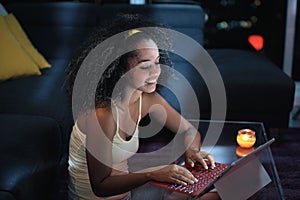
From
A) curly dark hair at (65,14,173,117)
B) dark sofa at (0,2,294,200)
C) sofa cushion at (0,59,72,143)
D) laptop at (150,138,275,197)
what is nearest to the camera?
laptop at (150,138,275,197)

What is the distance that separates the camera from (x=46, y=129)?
1.99 meters

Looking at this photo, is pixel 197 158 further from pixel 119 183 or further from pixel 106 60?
pixel 106 60

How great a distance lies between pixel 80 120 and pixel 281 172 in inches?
52.0

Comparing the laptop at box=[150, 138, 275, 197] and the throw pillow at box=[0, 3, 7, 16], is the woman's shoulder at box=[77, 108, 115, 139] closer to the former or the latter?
the laptop at box=[150, 138, 275, 197]

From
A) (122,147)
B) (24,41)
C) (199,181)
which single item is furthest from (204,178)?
(24,41)

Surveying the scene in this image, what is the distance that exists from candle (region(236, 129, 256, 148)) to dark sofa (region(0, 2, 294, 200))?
51 cm

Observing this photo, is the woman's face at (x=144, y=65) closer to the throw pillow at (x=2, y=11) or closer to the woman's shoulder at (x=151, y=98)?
the woman's shoulder at (x=151, y=98)

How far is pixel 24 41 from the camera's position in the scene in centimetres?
293

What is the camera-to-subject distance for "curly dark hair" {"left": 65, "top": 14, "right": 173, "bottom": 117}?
1.48 meters

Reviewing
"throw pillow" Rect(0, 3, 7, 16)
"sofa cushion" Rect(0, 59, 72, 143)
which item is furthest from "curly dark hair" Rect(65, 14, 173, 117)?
"throw pillow" Rect(0, 3, 7, 16)

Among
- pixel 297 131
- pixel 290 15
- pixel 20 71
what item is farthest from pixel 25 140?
pixel 290 15

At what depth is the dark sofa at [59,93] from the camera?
1.76 metres

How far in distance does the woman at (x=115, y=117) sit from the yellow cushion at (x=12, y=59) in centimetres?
107

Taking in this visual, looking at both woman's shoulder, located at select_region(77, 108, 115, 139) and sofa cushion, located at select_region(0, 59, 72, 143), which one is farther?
sofa cushion, located at select_region(0, 59, 72, 143)
